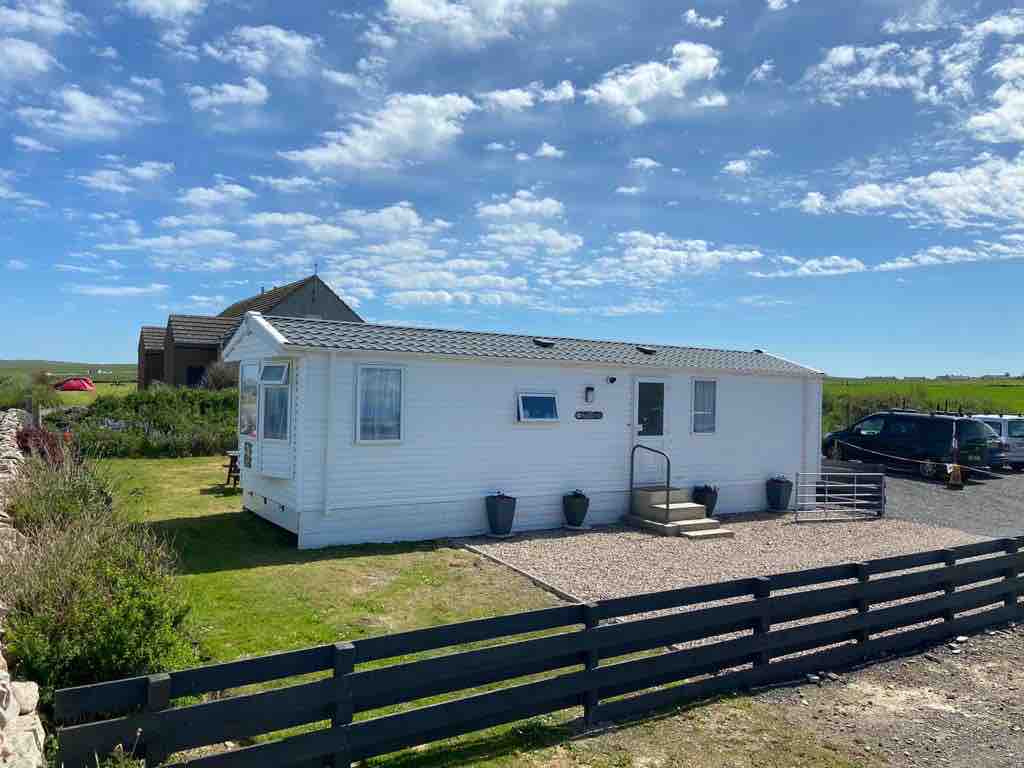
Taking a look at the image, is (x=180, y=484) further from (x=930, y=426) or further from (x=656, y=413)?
(x=930, y=426)

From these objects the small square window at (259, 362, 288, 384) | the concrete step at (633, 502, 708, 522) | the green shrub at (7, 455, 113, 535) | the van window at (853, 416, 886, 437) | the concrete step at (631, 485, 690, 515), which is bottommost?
the concrete step at (633, 502, 708, 522)

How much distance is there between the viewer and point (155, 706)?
363 centimetres

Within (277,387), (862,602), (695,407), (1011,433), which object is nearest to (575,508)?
(695,407)

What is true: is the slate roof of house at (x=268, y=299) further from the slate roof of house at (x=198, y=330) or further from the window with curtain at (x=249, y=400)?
the window with curtain at (x=249, y=400)

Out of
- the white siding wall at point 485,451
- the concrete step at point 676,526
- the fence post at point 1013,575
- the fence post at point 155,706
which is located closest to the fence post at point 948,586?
the fence post at point 1013,575

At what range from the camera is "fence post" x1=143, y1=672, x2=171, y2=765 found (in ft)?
11.8

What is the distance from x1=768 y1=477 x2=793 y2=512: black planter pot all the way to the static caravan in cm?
24

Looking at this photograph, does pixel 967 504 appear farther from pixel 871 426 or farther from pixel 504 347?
pixel 504 347

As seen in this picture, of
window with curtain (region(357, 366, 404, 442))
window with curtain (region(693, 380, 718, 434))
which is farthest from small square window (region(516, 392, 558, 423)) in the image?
window with curtain (region(693, 380, 718, 434))

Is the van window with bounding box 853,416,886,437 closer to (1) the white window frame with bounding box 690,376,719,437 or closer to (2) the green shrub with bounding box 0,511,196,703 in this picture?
(1) the white window frame with bounding box 690,376,719,437

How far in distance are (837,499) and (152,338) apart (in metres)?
28.6

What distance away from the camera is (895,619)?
6.74m

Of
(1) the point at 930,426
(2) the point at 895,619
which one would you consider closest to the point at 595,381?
(2) the point at 895,619

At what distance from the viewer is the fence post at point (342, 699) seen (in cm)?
409
